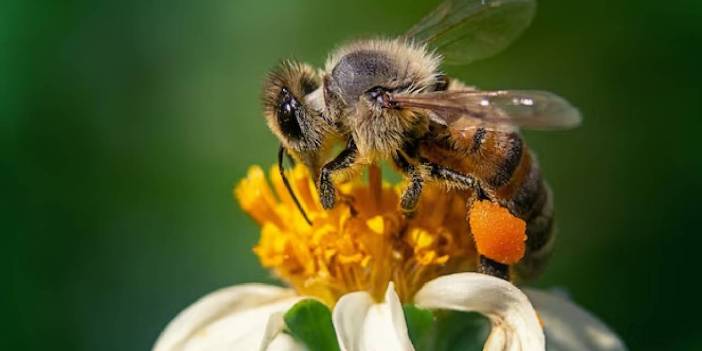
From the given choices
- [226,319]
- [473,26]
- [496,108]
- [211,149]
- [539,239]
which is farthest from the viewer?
[211,149]

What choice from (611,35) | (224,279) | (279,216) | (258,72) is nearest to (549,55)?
(611,35)

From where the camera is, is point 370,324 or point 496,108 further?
point 370,324

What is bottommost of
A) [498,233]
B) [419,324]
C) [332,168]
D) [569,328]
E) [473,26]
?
[569,328]

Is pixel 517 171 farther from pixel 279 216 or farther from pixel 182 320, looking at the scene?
pixel 182 320

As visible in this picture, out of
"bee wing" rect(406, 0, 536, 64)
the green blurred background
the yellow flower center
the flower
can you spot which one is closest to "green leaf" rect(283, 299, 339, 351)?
the flower

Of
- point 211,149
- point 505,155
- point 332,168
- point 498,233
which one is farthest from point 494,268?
point 211,149

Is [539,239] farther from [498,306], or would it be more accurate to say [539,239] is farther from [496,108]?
[496,108]

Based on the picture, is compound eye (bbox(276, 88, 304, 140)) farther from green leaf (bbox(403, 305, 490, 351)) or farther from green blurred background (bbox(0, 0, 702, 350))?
green blurred background (bbox(0, 0, 702, 350))
